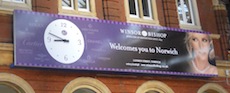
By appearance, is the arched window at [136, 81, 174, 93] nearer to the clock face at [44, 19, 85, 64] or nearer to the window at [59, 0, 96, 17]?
the clock face at [44, 19, 85, 64]

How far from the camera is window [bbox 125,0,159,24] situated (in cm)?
1332

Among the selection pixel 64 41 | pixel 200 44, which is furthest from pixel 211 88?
pixel 64 41

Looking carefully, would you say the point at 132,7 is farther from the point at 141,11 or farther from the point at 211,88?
the point at 211,88

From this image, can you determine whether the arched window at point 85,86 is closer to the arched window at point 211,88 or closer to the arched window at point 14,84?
the arched window at point 14,84

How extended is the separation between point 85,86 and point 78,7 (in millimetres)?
2378

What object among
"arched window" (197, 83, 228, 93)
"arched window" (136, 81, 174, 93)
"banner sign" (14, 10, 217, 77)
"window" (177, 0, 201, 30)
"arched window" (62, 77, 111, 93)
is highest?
"window" (177, 0, 201, 30)

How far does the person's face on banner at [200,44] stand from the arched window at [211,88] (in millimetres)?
975

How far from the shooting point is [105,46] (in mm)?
11922

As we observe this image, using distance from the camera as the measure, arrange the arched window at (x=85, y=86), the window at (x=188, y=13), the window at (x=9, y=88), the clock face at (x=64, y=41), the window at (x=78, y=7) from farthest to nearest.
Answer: the window at (x=188, y=13)
the window at (x=78, y=7)
the arched window at (x=85, y=86)
the clock face at (x=64, y=41)
the window at (x=9, y=88)

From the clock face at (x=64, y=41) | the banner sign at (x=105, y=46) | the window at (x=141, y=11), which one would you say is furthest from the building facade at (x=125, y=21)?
the clock face at (x=64, y=41)

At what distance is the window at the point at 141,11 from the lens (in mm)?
13320

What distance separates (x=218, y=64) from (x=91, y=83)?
16.4 feet

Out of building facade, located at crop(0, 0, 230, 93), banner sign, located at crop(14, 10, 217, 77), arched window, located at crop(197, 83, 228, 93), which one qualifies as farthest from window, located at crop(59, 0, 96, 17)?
arched window, located at crop(197, 83, 228, 93)

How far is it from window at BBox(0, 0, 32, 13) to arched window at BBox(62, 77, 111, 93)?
231 cm
